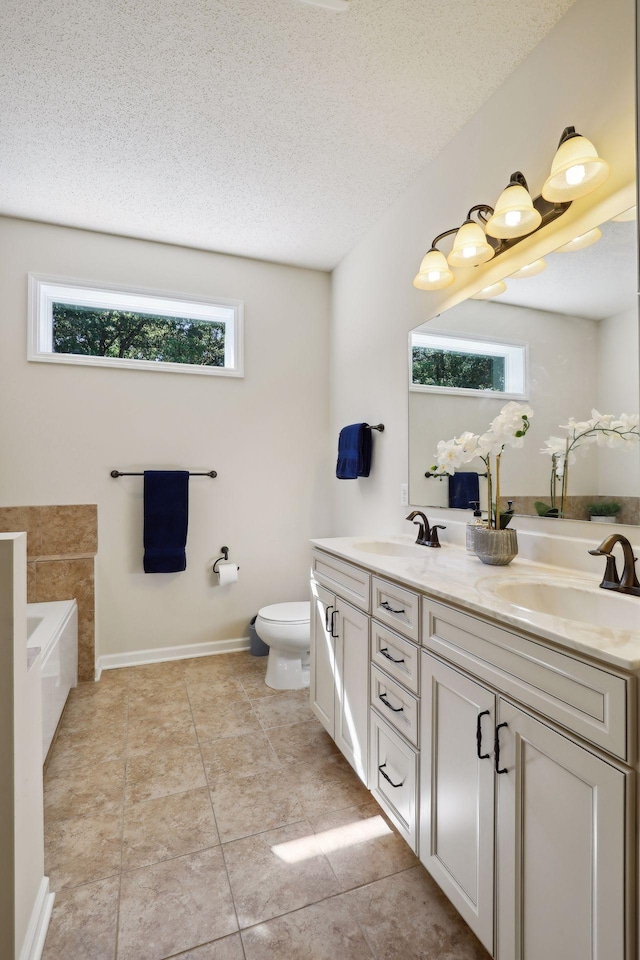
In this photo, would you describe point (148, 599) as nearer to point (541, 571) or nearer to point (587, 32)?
point (541, 571)

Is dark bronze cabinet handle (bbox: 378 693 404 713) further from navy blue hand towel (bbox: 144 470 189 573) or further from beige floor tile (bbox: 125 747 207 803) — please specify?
navy blue hand towel (bbox: 144 470 189 573)

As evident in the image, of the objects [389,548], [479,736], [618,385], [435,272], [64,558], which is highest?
[435,272]

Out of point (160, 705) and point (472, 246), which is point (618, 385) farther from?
point (160, 705)

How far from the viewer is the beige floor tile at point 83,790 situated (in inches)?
68.7

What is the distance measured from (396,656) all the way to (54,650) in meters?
1.55

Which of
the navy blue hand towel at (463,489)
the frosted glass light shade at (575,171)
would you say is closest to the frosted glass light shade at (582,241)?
the frosted glass light shade at (575,171)

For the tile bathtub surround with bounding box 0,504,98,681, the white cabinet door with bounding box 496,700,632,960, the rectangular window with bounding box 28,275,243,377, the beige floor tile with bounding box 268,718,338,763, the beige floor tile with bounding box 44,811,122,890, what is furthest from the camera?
the rectangular window with bounding box 28,275,243,377

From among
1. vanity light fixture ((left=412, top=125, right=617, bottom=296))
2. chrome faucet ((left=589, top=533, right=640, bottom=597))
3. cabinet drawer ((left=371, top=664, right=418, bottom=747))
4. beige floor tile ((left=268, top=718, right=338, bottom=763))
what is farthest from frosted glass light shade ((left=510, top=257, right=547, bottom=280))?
beige floor tile ((left=268, top=718, right=338, bottom=763))

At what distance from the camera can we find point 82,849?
1562mm

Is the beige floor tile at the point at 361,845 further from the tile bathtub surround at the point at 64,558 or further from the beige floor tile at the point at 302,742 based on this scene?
the tile bathtub surround at the point at 64,558

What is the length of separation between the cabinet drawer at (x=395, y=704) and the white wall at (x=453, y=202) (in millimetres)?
1024

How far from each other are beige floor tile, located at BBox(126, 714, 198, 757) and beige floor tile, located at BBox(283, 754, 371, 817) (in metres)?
0.53

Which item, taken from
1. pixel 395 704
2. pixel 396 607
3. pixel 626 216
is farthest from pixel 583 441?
pixel 395 704

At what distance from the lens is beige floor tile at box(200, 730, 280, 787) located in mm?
1949
